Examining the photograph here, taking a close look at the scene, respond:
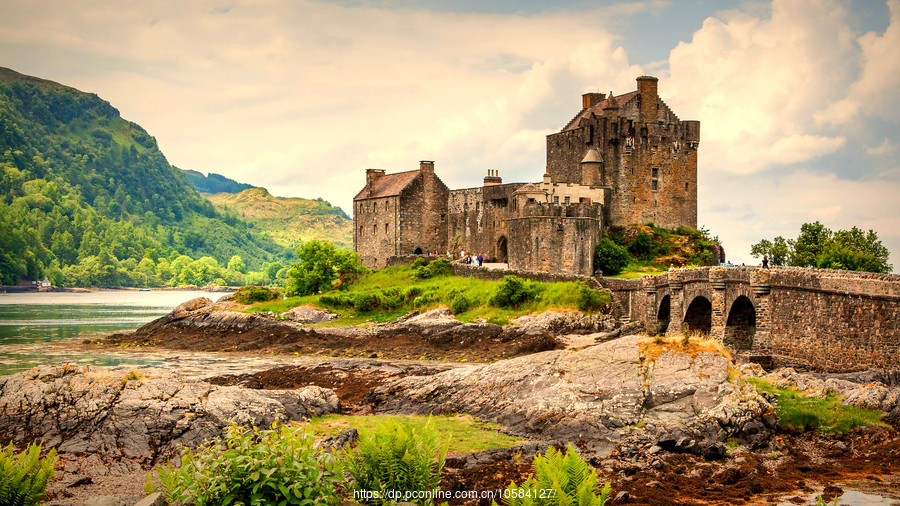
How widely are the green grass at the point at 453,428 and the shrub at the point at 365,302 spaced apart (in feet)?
100

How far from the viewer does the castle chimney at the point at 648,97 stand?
2368 inches

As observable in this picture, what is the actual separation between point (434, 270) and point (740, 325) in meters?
29.2

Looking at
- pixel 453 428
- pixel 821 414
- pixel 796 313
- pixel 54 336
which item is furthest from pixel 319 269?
pixel 821 414

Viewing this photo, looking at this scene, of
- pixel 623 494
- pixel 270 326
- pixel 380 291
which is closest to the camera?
pixel 623 494

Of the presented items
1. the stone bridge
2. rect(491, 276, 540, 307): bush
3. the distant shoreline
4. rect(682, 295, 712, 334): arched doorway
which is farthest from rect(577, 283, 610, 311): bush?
the distant shoreline

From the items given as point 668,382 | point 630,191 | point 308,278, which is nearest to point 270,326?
point 308,278

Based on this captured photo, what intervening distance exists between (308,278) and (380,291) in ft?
26.7

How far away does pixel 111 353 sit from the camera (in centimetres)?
4425

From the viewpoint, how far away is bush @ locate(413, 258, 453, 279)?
59.8m

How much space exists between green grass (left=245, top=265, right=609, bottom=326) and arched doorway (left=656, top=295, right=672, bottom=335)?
410cm

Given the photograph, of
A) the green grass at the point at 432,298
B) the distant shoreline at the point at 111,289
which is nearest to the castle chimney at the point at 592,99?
the green grass at the point at 432,298

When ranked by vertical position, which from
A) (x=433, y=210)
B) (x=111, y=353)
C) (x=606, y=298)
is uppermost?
(x=433, y=210)

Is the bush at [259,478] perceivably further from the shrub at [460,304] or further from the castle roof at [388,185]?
the castle roof at [388,185]

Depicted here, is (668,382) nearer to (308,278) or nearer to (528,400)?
(528,400)
